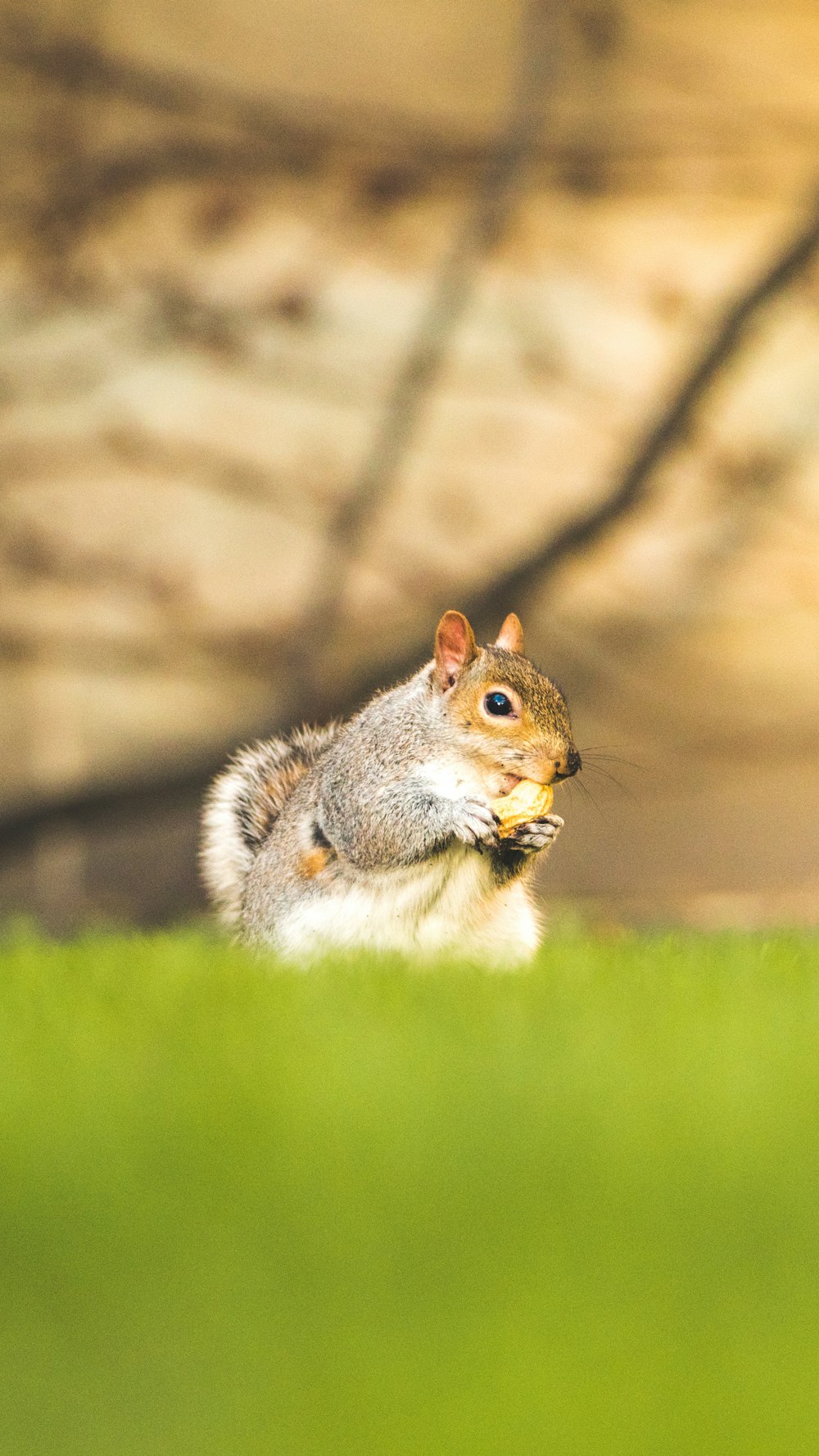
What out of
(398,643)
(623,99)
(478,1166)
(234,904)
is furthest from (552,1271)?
(623,99)

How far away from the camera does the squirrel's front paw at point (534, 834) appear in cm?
241

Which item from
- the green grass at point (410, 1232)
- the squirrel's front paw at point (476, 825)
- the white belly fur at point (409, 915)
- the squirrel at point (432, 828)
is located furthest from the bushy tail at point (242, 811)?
the green grass at point (410, 1232)

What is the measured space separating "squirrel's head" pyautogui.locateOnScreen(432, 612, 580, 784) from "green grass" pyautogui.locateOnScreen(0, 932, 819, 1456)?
0.74 metres

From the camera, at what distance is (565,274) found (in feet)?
14.3

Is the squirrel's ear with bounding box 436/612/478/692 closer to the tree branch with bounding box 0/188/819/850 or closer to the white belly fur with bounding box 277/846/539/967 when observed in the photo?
the white belly fur with bounding box 277/846/539/967

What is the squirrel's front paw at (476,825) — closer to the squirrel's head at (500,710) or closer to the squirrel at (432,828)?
the squirrel at (432,828)

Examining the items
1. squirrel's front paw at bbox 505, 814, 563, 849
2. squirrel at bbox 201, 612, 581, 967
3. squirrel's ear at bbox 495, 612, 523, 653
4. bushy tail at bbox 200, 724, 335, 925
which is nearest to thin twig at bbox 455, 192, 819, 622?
bushy tail at bbox 200, 724, 335, 925

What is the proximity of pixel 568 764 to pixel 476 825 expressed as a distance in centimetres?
22

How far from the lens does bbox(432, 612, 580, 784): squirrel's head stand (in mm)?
2502

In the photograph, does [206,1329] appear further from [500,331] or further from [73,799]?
[500,331]

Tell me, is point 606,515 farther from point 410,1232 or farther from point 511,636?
point 410,1232

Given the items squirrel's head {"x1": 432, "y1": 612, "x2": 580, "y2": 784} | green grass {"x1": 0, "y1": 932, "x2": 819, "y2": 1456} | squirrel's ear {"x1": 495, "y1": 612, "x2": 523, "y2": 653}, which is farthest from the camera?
squirrel's ear {"x1": 495, "y1": 612, "x2": 523, "y2": 653}

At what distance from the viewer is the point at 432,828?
96.3 inches

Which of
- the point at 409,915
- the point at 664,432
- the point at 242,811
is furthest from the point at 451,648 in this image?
the point at 664,432
